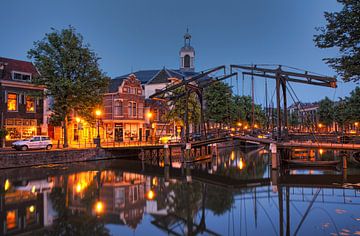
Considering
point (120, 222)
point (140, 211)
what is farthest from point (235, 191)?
point (120, 222)

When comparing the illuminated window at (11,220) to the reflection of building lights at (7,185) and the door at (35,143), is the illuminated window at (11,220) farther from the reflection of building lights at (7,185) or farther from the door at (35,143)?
the door at (35,143)

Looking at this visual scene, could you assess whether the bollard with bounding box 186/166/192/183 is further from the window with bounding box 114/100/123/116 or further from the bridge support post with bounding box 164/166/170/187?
the window with bounding box 114/100/123/116

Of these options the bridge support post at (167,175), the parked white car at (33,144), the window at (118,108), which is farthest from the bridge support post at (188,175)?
the window at (118,108)

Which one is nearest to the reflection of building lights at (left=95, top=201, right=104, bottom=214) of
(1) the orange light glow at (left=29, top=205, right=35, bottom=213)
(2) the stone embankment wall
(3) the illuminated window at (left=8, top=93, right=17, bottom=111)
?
(1) the orange light glow at (left=29, top=205, right=35, bottom=213)

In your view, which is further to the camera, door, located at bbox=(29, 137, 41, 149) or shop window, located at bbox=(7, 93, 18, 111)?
shop window, located at bbox=(7, 93, 18, 111)

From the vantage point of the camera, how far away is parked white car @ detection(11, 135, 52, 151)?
33125 millimetres

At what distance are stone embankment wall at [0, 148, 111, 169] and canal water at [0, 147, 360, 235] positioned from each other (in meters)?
1.62

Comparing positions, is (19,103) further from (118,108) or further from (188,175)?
(188,175)

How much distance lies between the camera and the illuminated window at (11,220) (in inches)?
546

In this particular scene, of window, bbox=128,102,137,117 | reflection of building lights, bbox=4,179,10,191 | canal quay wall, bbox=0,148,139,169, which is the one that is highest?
window, bbox=128,102,137,117

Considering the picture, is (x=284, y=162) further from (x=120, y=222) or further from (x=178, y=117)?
→ (x=120, y=222)

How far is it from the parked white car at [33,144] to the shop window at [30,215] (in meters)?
17.9

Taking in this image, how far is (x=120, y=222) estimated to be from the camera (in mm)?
14570

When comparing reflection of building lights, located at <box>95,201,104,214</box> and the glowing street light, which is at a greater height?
the glowing street light
